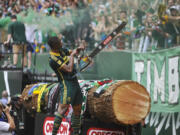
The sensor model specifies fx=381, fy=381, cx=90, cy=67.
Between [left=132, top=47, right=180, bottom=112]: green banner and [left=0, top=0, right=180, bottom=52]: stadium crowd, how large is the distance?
0.36m

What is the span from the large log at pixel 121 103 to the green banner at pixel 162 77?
2.19 meters

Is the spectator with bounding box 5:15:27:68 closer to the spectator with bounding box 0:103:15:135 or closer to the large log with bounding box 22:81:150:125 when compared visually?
the large log with bounding box 22:81:150:125

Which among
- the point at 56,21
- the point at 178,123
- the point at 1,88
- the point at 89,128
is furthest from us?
the point at 56,21

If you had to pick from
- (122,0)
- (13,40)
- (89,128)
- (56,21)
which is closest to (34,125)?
(89,128)

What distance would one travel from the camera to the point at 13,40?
1227 centimetres

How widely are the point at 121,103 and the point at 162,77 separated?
9.35 feet

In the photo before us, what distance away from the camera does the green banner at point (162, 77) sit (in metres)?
7.94

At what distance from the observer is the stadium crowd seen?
877cm

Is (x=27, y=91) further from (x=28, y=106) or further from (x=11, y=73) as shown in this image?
(x=11, y=73)

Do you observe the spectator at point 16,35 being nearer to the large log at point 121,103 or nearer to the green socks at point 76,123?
the large log at point 121,103

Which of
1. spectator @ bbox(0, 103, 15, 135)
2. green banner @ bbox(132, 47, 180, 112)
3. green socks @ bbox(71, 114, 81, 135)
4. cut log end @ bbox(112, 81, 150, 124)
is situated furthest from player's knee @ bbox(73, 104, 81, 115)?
green banner @ bbox(132, 47, 180, 112)

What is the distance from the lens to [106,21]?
11047 mm

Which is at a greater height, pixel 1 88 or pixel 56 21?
pixel 56 21

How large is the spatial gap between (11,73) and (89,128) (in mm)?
5203
